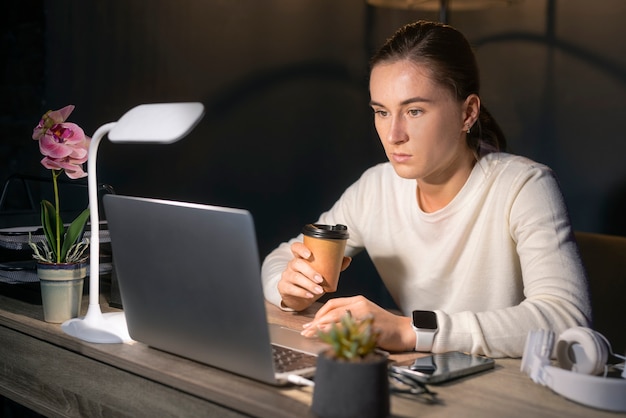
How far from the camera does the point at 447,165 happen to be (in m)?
1.67

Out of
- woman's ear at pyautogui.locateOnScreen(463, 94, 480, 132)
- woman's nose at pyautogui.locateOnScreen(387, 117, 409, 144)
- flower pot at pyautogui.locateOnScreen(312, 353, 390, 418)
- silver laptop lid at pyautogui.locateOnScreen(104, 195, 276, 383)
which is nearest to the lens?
flower pot at pyautogui.locateOnScreen(312, 353, 390, 418)

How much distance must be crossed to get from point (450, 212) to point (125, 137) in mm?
792

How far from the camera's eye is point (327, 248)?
1.34m

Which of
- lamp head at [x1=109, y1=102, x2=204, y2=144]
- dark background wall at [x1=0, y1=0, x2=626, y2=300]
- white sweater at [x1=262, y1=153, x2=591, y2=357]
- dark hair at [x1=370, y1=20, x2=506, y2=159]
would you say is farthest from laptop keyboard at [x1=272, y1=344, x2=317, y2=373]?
dark background wall at [x1=0, y1=0, x2=626, y2=300]

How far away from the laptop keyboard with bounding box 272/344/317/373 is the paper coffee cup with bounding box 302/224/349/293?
20 cm

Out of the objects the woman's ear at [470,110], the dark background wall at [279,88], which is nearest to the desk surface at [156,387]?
the woman's ear at [470,110]

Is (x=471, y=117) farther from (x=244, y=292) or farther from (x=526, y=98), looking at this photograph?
(x=526, y=98)

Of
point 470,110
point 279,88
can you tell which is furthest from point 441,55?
point 279,88

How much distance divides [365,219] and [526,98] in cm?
126

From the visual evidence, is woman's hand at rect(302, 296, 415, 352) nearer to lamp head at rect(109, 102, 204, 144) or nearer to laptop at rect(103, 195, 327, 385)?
laptop at rect(103, 195, 327, 385)

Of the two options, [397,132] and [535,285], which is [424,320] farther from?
[397,132]

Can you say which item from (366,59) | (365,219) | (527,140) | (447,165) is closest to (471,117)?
(447,165)

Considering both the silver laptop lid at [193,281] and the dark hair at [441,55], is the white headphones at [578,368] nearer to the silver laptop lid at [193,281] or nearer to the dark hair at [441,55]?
the silver laptop lid at [193,281]

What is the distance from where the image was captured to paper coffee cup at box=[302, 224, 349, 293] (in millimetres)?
1339
